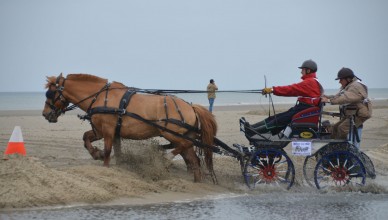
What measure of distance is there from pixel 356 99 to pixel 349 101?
131 millimetres

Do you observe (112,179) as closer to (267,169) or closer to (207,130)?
(207,130)

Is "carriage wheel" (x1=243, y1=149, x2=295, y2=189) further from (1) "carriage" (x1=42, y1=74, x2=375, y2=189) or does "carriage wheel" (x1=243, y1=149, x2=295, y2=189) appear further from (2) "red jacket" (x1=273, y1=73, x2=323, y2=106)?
(2) "red jacket" (x1=273, y1=73, x2=323, y2=106)

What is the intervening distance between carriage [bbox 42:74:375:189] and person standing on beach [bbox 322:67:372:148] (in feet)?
0.58

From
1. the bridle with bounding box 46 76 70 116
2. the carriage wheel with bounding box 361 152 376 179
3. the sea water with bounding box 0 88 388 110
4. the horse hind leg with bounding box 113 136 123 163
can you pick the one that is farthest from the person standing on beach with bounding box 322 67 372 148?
the sea water with bounding box 0 88 388 110

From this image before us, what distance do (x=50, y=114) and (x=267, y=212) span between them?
15.7 ft

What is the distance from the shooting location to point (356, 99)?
10.6 metres

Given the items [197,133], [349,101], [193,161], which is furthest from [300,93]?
[193,161]

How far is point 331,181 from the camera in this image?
35.4 feet

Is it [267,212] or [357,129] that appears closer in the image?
[267,212]

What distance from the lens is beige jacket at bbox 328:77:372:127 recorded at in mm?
10539

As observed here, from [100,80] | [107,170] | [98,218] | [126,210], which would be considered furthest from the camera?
[100,80]

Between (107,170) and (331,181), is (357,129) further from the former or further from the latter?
(107,170)

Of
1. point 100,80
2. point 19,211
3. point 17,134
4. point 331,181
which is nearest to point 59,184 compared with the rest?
point 19,211

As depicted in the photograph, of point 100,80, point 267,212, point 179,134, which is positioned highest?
point 100,80
